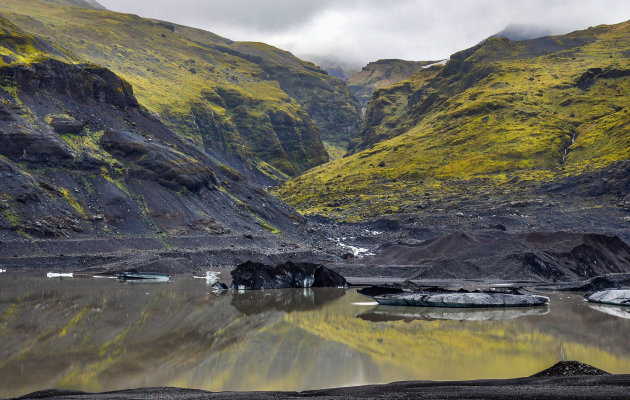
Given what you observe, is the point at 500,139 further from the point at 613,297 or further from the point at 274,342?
the point at 274,342

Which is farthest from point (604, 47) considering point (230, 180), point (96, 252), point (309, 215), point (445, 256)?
point (96, 252)

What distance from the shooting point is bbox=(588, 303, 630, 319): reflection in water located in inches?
1108

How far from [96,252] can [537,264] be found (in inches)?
1675

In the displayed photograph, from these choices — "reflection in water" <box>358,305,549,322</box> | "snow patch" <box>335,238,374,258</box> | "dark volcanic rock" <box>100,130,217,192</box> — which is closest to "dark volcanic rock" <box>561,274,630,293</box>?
"reflection in water" <box>358,305,549,322</box>

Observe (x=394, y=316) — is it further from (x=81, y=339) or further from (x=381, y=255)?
(x=381, y=255)

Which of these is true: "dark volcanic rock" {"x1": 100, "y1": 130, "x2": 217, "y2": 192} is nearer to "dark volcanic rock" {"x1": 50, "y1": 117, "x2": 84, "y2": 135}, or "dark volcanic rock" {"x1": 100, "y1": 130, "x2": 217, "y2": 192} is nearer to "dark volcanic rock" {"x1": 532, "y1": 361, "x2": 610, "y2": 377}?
"dark volcanic rock" {"x1": 50, "y1": 117, "x2": 84, "y2": 135}

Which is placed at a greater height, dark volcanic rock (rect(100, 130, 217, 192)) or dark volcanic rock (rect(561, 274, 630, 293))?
dark volcanic rock (rect(100, 130, 217, 192))

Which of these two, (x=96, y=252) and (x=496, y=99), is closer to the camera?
(x=96, y=252)

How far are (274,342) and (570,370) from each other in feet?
31.6

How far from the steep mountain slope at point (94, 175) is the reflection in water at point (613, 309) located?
46442 mm

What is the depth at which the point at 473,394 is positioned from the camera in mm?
11734

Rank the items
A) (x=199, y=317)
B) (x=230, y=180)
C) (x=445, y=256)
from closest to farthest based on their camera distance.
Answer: (x=199, y=317) → (x=445, y=256) → (x=230, y=180)

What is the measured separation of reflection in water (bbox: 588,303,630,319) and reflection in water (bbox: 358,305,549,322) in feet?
9.66

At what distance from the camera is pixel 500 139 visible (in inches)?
5487
